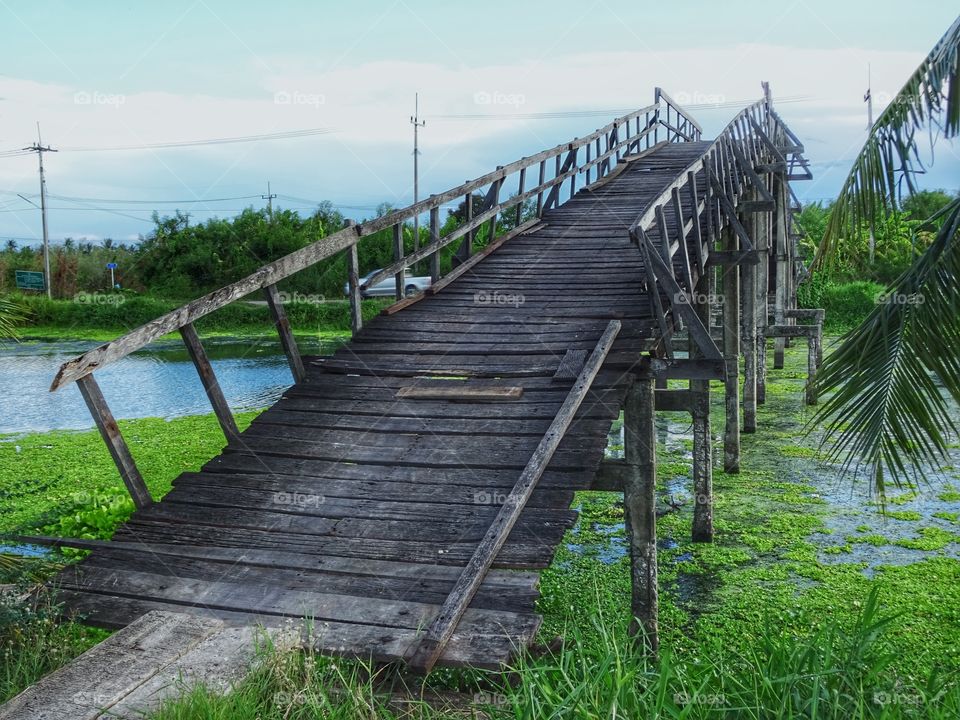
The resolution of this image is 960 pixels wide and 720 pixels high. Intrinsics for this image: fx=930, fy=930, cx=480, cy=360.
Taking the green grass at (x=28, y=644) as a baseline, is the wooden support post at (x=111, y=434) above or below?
above

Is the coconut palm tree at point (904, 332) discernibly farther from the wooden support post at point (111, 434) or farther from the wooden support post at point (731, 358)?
the wooden support post at point (731, 358)

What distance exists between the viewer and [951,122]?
540 centimetres

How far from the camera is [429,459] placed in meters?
5.73

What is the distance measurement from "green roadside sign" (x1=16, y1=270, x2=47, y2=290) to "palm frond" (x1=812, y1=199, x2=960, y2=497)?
3653 centimetres

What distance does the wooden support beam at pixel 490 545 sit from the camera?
3.72 metres

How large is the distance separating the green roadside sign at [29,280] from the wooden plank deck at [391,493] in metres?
32.3

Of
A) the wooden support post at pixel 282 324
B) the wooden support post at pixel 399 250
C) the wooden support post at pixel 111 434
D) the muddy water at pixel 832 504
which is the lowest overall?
the muddy water at pixel 832 504

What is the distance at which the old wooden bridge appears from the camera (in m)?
4.29

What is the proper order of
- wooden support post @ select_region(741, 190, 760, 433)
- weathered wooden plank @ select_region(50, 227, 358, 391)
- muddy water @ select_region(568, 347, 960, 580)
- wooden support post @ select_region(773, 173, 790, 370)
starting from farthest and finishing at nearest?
wooden support post @ select_region(773, 173, 790, 370) < wooden support post @ select_region(741, 190, 760, 433) < muddy water @ select_region(568, 347, 960, 580) < weathered wooden plank @ select_region(50, 227, 358, 391)

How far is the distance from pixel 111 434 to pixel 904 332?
436 centimetres

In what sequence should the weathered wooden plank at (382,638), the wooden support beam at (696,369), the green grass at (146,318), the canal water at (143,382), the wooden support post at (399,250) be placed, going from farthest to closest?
the green grass at (146,318) < the canal water at (143,382) < the wooden support post at (399,250) < the wooden support beam at (696,369) < the weathered wooden plank at (382,638)

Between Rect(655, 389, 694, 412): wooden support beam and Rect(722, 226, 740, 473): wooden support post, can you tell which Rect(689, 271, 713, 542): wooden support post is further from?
Rect(722, 226, 740, 473): wooden support post

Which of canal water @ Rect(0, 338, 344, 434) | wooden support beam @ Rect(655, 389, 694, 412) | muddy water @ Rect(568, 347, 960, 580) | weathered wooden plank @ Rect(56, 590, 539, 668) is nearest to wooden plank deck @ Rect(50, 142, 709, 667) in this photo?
weathered wooden plank @ Rect(56, 590, 539, 668)

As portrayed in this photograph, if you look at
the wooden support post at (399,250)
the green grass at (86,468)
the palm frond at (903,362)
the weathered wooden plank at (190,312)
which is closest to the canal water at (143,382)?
the green grass at (86,468)
